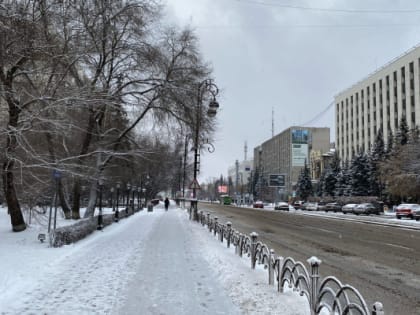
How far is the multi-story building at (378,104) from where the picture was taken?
274 ft

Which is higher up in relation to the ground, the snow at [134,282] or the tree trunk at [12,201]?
the tree trunk at [12,201]

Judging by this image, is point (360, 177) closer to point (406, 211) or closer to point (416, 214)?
point (406, 211)

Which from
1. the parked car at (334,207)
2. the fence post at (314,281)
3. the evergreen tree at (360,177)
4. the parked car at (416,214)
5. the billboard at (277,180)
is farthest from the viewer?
the billboard at (277,180)

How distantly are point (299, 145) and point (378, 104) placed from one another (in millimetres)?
54400

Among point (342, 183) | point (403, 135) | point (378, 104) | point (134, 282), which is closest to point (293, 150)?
point (378, 104)

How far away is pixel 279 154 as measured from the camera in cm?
16500

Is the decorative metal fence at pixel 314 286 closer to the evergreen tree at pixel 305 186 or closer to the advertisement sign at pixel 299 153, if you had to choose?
the evergreen tree at pixel 305 186

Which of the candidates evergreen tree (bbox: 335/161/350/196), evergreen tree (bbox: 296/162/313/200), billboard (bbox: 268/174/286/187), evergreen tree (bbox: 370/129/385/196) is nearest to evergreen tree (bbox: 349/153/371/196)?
evergreen tree (bbox: 370/129/385/196)

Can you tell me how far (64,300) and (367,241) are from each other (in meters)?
15.9

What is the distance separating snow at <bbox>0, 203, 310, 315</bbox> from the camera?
735cm

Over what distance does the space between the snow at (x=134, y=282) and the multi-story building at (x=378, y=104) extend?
66550 mm

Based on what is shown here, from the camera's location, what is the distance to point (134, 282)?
373 inches

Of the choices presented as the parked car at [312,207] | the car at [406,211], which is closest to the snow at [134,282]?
the car at [406,211]

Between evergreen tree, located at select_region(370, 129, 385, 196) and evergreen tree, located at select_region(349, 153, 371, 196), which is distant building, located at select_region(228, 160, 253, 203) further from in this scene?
evergreen tree, located at select_region(370, 129, 385, 196)
